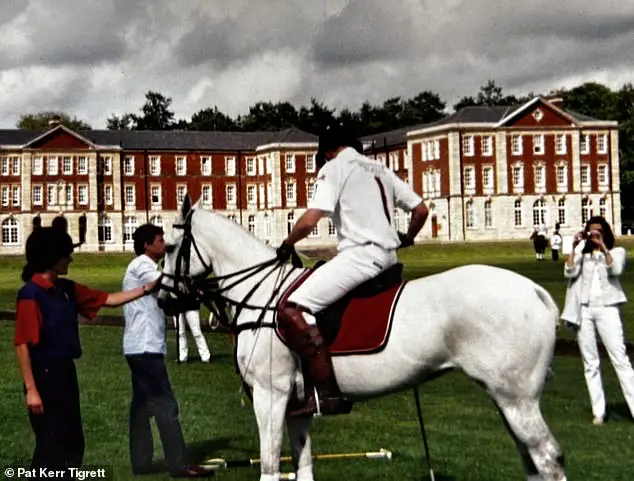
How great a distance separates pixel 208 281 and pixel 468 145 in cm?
10272

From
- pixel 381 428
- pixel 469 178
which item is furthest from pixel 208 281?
pixel 469 178

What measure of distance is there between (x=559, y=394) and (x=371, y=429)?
3499 mm

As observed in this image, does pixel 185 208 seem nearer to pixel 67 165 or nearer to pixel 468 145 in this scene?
pixel 468 145

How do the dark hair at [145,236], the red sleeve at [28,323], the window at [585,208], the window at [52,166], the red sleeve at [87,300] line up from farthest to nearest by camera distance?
the window at [52,166] < the window at [585,208] < the dark hair at [145,236] < the red sleeve at [87,300] < the red sleeve at [28,323]

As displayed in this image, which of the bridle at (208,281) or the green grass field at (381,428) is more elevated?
the bridle at (208,281)

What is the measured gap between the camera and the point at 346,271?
26.2 feet

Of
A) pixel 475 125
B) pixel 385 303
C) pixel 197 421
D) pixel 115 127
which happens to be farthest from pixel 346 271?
pixel 115 127

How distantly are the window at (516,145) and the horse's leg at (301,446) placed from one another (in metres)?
106

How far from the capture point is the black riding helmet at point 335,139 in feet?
27.3

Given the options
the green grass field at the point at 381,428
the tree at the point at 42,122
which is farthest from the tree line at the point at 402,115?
the green grass field at the point at 381,428

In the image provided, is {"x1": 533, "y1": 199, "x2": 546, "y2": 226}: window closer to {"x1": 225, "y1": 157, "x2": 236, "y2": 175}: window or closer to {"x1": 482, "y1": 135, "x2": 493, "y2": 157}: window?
{"x1": 482, "y1": 135, "x2": 493, "y2": 157}: window

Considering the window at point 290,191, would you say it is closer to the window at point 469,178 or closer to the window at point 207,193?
the window at point 207,193

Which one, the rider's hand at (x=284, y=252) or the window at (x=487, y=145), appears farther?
the window at (x=487, y=145)

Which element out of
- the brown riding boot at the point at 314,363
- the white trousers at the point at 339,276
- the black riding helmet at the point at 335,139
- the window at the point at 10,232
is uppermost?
the window at the point at 10,232
